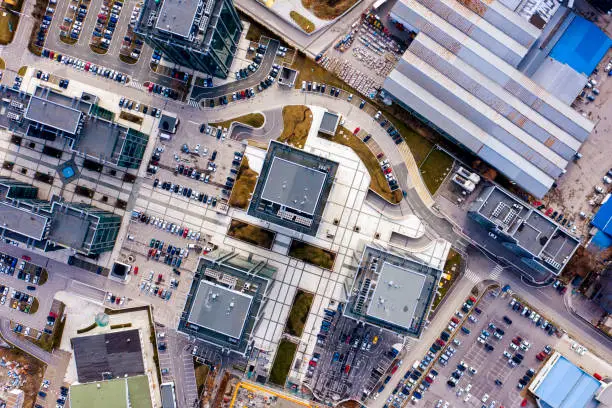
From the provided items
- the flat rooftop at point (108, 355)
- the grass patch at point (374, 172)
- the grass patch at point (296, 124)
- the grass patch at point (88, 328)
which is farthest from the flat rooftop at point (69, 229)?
the grass patch at point (374, 172)

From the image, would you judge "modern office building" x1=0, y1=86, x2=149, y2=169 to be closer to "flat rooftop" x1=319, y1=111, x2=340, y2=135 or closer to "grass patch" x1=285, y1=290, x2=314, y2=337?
"flat rooftop" x1=319, y1=111, x2=340, y2=135

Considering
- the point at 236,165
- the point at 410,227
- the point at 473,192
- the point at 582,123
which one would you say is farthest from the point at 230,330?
the point at 582,123

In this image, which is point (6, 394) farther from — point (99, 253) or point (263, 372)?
point (263, 372)

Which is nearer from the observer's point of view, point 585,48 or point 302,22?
point 585,48

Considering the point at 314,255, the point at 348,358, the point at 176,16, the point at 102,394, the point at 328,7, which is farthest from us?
the point at 348,358

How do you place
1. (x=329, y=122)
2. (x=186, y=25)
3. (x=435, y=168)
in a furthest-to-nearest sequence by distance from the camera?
(x=435, y=168)
(x=329, y=122)
(x=186, y=25)

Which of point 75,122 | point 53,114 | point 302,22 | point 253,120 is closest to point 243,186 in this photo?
point 253,120

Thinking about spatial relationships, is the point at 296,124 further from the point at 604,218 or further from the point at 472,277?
the point at 604,218
